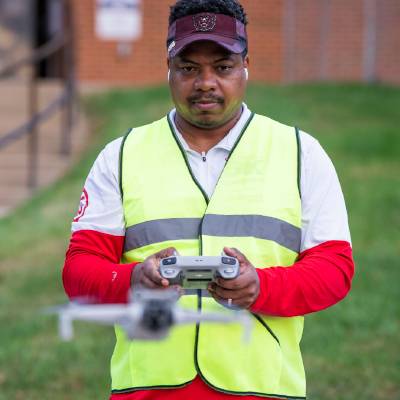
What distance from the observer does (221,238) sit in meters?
2.94

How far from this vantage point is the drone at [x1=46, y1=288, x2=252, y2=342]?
1848 mm

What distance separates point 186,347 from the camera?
295cm

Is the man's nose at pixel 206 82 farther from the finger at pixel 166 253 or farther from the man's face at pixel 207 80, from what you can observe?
the finger at pixel 166 253

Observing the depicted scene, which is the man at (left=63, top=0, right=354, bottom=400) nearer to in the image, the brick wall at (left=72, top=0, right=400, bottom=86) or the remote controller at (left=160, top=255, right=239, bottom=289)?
the remote controller at (left=160, top=255, right=239, bottom=289)

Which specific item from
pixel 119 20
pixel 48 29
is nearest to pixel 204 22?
pixel 119 20

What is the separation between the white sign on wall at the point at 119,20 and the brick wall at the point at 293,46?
0.38 feet

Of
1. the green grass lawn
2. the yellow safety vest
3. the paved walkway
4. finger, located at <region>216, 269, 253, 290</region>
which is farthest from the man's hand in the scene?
the paved walkway

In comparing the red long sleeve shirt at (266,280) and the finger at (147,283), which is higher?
the finger at (147,283)

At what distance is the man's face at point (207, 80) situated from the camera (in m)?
2.92

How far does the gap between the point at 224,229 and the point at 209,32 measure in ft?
1.77

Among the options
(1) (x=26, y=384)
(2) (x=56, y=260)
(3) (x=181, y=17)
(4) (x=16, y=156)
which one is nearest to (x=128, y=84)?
(4) (x=16, y=156)

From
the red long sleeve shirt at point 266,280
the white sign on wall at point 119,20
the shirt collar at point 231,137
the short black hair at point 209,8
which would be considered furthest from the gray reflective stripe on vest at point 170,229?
the white sign on wall at point 119,20

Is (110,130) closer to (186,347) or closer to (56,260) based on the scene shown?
(56,260)

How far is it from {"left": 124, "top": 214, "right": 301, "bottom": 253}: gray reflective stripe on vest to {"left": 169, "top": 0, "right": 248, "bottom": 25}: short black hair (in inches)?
22.3
